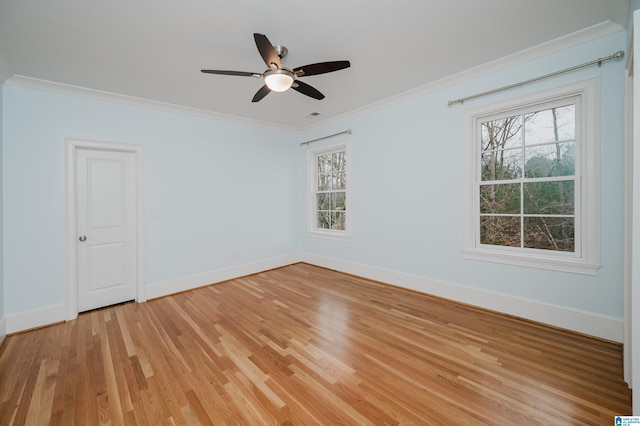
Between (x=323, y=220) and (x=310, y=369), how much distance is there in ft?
11.1

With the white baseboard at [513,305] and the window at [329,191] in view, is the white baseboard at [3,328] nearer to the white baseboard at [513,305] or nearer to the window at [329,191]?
the window at [329,191]

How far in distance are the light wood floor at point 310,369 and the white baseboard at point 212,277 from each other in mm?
505

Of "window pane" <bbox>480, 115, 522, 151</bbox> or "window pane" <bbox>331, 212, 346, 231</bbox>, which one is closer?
"window pane" <bbox>480, 115, 522, 151</bbox>

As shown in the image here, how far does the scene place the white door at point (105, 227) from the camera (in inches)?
128

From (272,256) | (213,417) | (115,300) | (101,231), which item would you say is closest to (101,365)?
(213,417)

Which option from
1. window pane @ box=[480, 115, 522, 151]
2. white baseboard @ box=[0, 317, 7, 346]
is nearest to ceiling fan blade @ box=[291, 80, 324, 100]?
window pane @ box=[480, 115, 522, 151]

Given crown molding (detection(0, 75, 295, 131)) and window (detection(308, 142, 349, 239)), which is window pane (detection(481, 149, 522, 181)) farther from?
crown molding (detection(0, 75, 295, 131))

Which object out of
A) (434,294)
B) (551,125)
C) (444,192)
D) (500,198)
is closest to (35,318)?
(434,294)

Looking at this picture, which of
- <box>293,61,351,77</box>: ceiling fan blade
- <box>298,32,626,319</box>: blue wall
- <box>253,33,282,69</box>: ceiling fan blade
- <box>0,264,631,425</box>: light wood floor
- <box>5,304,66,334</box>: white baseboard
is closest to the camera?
<box>0,264,631,425</box>: light wood floor

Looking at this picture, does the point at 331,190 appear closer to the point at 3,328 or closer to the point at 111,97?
the point at 111,97

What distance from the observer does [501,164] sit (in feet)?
9.80

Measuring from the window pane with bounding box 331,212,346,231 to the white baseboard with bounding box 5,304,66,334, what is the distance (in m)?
3.97

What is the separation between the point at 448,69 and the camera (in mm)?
2957

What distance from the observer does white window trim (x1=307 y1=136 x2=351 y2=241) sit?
179 inches
